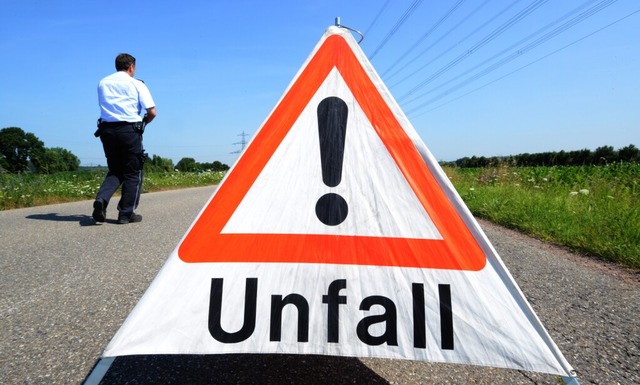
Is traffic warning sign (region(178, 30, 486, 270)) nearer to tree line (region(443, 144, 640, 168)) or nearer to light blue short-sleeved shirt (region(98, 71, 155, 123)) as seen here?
light blue short-sleeved shirt (region(98, 71, 155, 123))

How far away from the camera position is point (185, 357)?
169 centimetres

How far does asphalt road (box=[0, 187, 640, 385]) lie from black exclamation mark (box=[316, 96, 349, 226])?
0.66 metres

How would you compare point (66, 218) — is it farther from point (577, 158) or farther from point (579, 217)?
point (577, 158)

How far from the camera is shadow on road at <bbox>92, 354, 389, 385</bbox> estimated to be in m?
1.48

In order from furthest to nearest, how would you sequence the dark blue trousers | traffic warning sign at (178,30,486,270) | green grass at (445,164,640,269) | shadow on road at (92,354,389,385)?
the dark blue trousers
green grass at (445,164,640,269)
shadow on road at (92,354,389,385)
traffic warning sign at (178,30,486,270)

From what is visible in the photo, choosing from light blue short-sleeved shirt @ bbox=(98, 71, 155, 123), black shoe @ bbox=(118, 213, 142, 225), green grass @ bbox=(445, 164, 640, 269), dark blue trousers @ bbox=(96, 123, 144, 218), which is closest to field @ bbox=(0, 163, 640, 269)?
green grass @ bbox=(445, 164, 640, 269)

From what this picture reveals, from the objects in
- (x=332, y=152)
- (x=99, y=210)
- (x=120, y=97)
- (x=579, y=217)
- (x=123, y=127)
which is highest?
(x=120, y=97)

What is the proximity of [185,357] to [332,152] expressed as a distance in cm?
109

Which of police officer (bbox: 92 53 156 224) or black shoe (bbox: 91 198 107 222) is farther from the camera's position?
black shoe (bbox: 91 198 107 222)

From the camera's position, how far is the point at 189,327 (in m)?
1.18

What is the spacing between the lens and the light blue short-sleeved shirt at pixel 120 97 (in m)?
4.70

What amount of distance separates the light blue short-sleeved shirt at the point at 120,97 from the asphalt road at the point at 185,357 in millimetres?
1605

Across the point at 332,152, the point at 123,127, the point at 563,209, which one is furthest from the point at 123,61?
the point at 563,209

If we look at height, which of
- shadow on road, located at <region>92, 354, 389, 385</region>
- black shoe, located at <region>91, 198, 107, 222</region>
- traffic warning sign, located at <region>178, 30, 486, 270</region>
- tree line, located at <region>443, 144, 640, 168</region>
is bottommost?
shadow on road, located at <region>92, 354, 389, 385</region>
